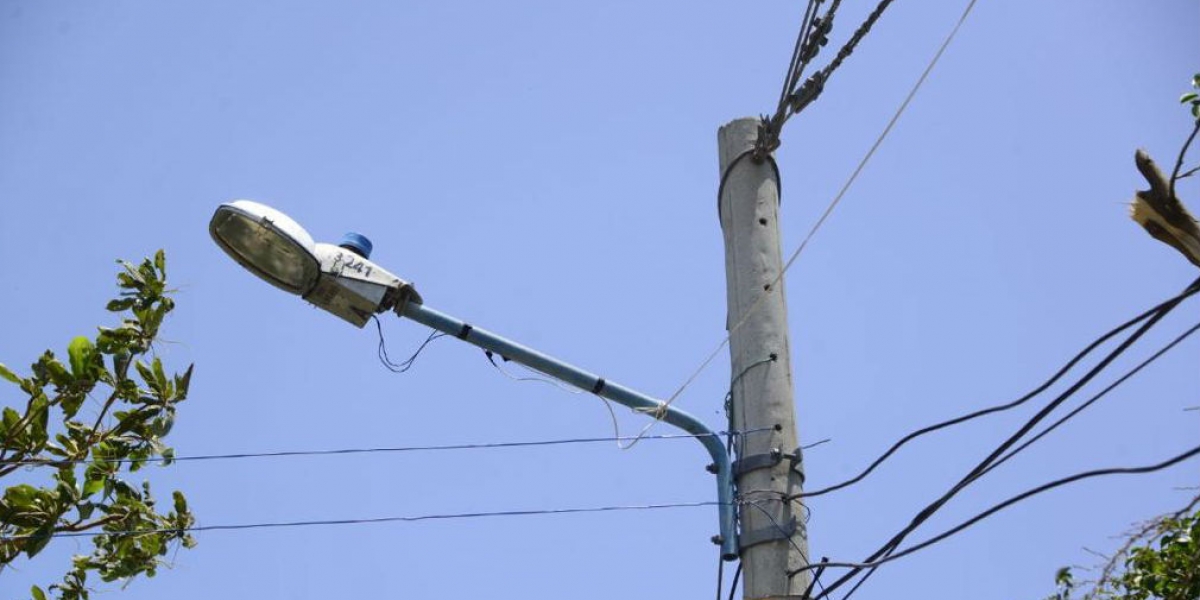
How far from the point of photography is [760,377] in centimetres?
509

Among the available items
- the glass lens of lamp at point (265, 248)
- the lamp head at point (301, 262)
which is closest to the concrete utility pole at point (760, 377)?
the lamp head at point (301, 262)

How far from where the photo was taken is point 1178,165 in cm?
391

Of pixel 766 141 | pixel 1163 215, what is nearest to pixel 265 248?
pixel 766 141

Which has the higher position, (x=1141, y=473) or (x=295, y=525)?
(x=295, y=525)

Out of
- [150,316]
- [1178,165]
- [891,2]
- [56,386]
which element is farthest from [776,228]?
[56,386]

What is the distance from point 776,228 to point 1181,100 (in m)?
2.48

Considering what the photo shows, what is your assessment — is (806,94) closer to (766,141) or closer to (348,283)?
(766,141)

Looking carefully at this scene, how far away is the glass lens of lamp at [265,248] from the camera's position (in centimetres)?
509

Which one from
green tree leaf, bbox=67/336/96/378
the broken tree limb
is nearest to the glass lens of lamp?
green tree leaf, bbox=67/336/96/378

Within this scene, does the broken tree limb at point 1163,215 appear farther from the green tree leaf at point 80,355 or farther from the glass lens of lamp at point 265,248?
the green tree leaf at point 80,355

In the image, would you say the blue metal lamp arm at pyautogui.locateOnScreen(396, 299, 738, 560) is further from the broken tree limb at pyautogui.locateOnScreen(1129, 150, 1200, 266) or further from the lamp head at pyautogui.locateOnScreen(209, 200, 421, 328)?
the broken tree limb at pyautogui.locateOnScreen(1129, 150, 1200, 266)

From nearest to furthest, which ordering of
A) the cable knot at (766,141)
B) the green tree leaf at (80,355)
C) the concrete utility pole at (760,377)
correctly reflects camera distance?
the concrete utility pole at (760,377)
the cable knot at (766,141)
the green tree leaf at (80,355)

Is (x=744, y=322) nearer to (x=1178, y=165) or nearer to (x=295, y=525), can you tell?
(x=1178, y=165)

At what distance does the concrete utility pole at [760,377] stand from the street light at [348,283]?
15 cm
